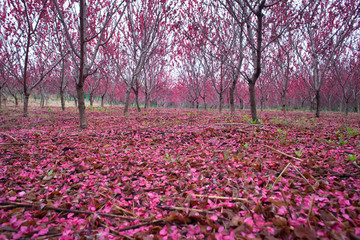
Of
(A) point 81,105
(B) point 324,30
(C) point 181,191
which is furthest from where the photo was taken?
(B) point 324,30

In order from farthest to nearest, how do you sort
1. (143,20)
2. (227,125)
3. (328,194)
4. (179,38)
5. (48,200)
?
(179,38), (143,20), (227,125), (48,200), (328,194)

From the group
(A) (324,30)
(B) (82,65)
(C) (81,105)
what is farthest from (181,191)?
(A) (324,30)

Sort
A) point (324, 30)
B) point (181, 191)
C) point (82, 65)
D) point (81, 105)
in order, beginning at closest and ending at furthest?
1. point (181, 191)
2. point (82, 65)
3. point (81, 105)
4. point (324, 30)

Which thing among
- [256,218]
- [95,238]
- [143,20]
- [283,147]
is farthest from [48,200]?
[143,20]

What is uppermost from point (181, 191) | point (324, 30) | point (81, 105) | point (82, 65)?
point (324, 30)

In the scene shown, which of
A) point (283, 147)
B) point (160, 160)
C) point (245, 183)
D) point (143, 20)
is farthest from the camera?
point (143, 20)

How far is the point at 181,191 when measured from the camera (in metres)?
2.37

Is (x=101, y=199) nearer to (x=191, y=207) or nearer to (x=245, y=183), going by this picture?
(x=191, y=207)

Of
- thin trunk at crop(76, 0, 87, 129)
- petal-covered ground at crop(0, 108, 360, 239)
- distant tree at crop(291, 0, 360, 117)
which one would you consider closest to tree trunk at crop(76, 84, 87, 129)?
thin trunk at crop(76, 0, 87, 129)

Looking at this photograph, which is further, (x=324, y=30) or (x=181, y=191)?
(x=324, y=30)

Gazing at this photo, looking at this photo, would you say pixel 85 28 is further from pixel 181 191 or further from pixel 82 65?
pixel 181 191

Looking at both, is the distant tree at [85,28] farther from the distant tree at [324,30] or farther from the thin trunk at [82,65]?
the distant tree at [324,30]

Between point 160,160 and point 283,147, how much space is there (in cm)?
270

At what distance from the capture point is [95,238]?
157 cm
